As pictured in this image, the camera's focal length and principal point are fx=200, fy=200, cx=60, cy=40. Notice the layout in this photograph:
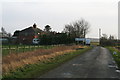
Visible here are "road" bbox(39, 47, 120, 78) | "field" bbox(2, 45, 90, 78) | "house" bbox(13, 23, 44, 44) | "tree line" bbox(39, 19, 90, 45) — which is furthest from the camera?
"house" bbox(13, 23, 44, 44)

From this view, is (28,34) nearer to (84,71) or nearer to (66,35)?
(66,35)

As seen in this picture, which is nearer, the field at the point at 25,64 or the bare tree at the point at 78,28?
the field at the point at 25,64

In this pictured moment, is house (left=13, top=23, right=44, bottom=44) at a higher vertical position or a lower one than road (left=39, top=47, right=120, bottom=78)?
higher

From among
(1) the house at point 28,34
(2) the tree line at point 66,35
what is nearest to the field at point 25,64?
(2) the tree line at point 66,35

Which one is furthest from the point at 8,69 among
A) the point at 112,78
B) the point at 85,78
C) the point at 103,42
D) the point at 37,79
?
the point at 103,42

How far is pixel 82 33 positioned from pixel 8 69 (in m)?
79.6

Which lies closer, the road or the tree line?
the road

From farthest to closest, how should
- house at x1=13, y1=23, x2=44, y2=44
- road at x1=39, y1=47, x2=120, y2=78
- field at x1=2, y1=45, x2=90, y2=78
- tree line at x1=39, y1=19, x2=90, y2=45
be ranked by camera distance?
house at x1=13, y1=23, x2=44, y2=44, tree line at x1=39, y1=19, x2=90, y2=45, field at x1=2, y1=45, x2=90, y2=78, road at x1=39, y1=47, x2=120, y2=78

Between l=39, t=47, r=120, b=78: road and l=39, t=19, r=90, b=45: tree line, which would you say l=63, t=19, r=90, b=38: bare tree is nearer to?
l=39, t=19, r=90, b=45: tree line

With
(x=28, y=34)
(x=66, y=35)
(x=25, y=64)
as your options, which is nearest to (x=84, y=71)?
(x=25, y=64)

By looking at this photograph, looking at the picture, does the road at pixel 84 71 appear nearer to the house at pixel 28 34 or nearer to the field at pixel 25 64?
the field at pixel 25 64

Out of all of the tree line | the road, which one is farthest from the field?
the tree line

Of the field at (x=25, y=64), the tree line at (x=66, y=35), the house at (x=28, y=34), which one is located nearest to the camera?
the field at (x=25, y=64)

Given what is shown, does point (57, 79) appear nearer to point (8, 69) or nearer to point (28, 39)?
point (8, 69)
